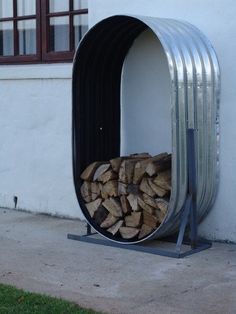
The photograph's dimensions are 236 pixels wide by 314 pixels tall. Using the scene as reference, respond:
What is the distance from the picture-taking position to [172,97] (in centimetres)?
654

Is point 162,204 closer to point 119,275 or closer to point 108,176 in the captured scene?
point 108,176

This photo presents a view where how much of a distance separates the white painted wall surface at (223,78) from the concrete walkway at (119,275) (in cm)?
39

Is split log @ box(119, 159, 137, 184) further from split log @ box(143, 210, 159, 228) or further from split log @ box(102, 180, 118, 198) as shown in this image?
split log @ box(143, 210, 159, 228)

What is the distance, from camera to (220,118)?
716cm

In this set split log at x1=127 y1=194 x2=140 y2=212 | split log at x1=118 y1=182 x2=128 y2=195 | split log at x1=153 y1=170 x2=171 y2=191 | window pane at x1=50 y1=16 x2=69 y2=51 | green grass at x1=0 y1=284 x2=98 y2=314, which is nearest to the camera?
green grass at x1=0 y1=284 x2=98 y2=314

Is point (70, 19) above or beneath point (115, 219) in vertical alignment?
above

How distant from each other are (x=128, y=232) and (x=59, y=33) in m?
3.11

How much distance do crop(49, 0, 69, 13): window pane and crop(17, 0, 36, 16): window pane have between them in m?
0.32

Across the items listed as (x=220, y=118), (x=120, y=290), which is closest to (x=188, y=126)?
(x=220, y=118)

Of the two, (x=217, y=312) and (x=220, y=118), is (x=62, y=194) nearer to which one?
(x=220, y=118)

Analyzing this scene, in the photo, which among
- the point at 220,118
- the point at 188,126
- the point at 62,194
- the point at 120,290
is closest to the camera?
the point at 120,290

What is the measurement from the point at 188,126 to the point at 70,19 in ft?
9.45

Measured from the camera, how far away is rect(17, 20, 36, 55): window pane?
932cm

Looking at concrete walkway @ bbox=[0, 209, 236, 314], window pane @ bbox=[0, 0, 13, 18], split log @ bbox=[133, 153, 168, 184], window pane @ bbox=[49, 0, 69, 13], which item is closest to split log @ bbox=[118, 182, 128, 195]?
split log @ bbox=[133, 153, 168, 184]
